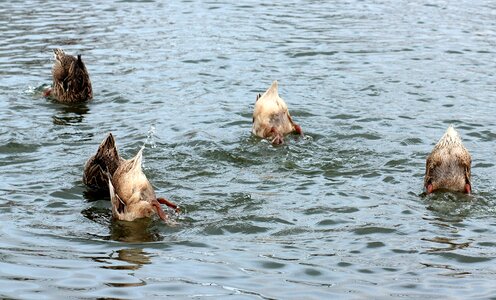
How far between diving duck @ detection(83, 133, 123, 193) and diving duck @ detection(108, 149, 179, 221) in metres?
0.79

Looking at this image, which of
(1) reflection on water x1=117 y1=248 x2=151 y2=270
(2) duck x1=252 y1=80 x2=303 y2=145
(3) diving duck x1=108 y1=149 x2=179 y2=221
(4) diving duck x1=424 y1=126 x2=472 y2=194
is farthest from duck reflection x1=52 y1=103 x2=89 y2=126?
(4) diving duck x1=424 y1=126 x2=472 y2=194

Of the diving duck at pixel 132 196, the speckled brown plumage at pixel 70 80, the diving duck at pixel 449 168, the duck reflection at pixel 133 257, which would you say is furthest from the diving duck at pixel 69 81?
the duck reflection at pixel 133 257

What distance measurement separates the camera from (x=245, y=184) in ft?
31.6

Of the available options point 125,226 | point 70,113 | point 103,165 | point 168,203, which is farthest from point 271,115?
point 70,113

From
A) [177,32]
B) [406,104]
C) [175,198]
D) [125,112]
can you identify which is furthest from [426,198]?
[177,32]

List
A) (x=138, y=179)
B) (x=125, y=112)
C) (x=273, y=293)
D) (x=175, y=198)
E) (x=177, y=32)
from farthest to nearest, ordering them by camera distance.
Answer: (x=177, y=32) < (x=125, y=112) < (x=175, y=198) < (x=138, y=179) < (x=273, y=293)

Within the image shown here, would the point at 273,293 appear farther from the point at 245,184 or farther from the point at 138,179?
the point at 245,184

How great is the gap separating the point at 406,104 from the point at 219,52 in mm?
4282

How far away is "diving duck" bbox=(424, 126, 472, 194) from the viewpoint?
9.34m

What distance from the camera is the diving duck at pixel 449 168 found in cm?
934

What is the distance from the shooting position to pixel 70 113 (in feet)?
42.3

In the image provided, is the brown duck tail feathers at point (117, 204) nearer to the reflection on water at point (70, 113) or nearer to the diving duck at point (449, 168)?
the diving duck at point (449, 168)

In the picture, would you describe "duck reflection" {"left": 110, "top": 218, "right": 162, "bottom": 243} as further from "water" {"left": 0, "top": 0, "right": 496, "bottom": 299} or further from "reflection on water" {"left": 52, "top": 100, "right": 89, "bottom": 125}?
"reflection on water" {"left": 52, "top": 100, "right": 89, "bottom": 125}

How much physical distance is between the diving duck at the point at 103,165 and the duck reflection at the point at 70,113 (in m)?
2.84
